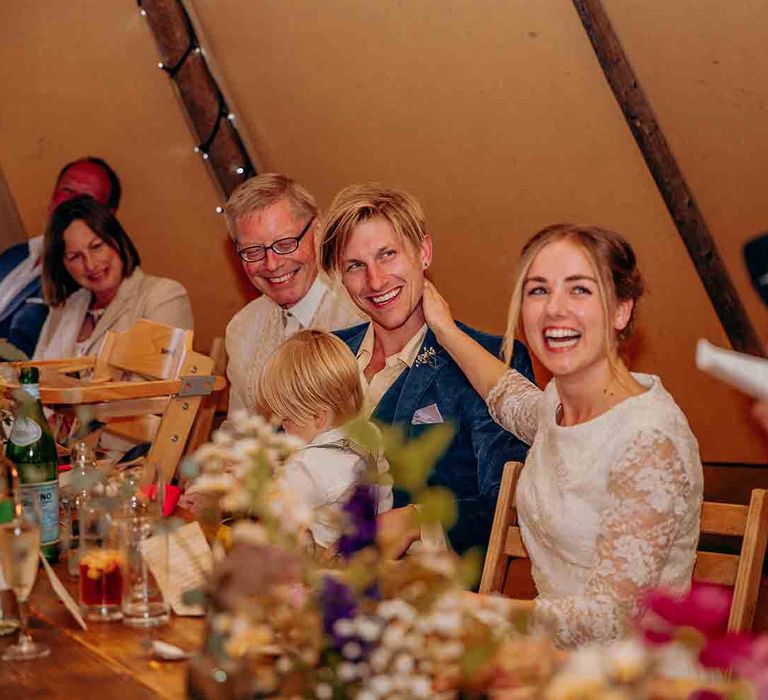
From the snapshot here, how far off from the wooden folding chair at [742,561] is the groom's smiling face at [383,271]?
0.95 m

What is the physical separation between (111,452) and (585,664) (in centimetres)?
296

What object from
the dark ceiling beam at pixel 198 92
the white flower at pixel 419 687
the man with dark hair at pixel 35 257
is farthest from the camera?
the dark ceiling beam at pixel 198 92

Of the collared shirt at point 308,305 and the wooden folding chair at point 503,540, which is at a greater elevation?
the collared shirt at point 308,305

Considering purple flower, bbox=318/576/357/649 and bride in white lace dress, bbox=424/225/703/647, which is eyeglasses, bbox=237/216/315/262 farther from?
purple flower, bbox=318/576/357/649

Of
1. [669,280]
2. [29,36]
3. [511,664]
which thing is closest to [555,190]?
[669,280]

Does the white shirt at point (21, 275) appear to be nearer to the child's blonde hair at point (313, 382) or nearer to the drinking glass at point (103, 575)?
the child's blonde hair at point (313, 382)

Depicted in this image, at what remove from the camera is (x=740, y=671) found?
0.92 meters

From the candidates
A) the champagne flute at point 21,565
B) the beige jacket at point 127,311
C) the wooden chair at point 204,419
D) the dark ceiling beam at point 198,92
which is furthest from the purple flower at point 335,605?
the dark ceiling beam at point 198,92

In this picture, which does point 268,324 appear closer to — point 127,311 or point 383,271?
point 383,271

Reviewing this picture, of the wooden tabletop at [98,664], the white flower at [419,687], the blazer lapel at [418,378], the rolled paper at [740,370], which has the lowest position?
the wooden tabletop at [98,664]

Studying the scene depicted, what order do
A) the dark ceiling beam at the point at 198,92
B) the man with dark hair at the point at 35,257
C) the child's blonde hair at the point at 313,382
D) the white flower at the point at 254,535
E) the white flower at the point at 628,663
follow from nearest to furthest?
the white flower at the point at 628,663 → the white flower at the point at 254,535 → the child's blonde hair at the point at 313,382 → the man with dark hair at the point at 35,257 → the dark ceiling beam at the point at 198,92

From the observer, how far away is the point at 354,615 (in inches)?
42.0

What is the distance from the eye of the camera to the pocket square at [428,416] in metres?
2.67

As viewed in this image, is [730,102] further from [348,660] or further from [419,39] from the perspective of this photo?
[348,660]
